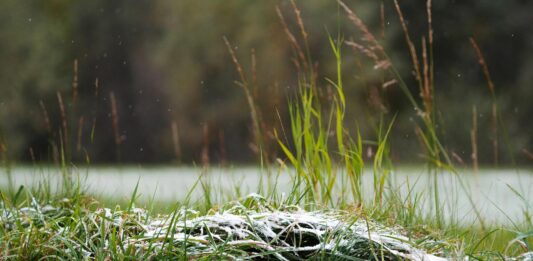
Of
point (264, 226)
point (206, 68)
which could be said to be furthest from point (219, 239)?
point (206, 68)

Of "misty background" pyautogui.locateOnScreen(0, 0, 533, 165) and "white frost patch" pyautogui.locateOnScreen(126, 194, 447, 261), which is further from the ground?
"misty background" pyautogui.locateOnScreen(0, 0, 533, 165)

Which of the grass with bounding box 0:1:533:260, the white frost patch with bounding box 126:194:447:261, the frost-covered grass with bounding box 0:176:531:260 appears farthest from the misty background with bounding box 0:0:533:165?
the white frost patch with bounding box 126:194:447:261

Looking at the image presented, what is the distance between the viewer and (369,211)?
8.95ft

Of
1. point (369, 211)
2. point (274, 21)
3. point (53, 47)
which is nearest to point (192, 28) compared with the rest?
point (274, 21)

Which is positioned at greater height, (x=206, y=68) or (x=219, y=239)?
(x=206, y=68)

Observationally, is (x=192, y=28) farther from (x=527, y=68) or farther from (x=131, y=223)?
(x=131, y=223)

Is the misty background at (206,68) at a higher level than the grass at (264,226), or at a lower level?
higher

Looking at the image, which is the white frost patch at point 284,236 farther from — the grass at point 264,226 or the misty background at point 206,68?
the misty background at point 206,68

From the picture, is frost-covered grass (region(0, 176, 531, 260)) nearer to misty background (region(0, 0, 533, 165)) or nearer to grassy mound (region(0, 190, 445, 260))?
grassy mound (region(0, 190, 445, 260))

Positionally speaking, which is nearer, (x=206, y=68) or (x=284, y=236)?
(x=284, y=236)

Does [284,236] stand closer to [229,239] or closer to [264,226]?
[264,226]

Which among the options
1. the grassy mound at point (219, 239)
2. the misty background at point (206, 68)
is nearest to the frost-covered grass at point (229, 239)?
the grassy mound at point (219, 239)

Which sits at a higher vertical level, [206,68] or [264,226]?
[206,68]

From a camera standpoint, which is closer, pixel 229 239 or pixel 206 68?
pixel 229 239
